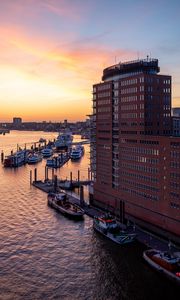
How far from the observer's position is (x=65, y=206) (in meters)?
85.7

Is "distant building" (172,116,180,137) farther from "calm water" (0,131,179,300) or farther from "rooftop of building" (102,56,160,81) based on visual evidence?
"calm water" (0,131,179,300)

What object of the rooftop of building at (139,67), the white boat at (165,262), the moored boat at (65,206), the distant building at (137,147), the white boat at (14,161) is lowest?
the white boat at (165,262)

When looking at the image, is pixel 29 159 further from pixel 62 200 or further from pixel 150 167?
pixel 150 167

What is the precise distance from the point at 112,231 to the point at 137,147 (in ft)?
53.1

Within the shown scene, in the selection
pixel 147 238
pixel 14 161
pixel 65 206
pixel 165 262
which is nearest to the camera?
pixel 165 262

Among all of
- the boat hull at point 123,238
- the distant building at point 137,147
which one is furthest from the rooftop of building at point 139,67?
the boat hull at point 123,238

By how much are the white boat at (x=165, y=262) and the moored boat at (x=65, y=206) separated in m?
25.8

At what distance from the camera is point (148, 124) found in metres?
71.2

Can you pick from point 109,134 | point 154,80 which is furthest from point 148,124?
point 109,134

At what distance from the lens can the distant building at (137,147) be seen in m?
64.4

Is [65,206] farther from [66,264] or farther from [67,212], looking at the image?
[66,264]

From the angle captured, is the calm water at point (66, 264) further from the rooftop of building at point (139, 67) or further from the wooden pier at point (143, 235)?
the rooftop of building at point (139, 67)

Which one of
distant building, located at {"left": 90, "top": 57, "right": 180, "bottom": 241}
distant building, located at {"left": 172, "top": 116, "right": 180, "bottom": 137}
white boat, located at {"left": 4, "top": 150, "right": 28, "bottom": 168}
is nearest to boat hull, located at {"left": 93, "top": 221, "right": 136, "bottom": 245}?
distant building, located at {"left": 90, "top": 57, "right": 180, "bottom": 241}

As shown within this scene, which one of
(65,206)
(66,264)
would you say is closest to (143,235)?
(66,264)
